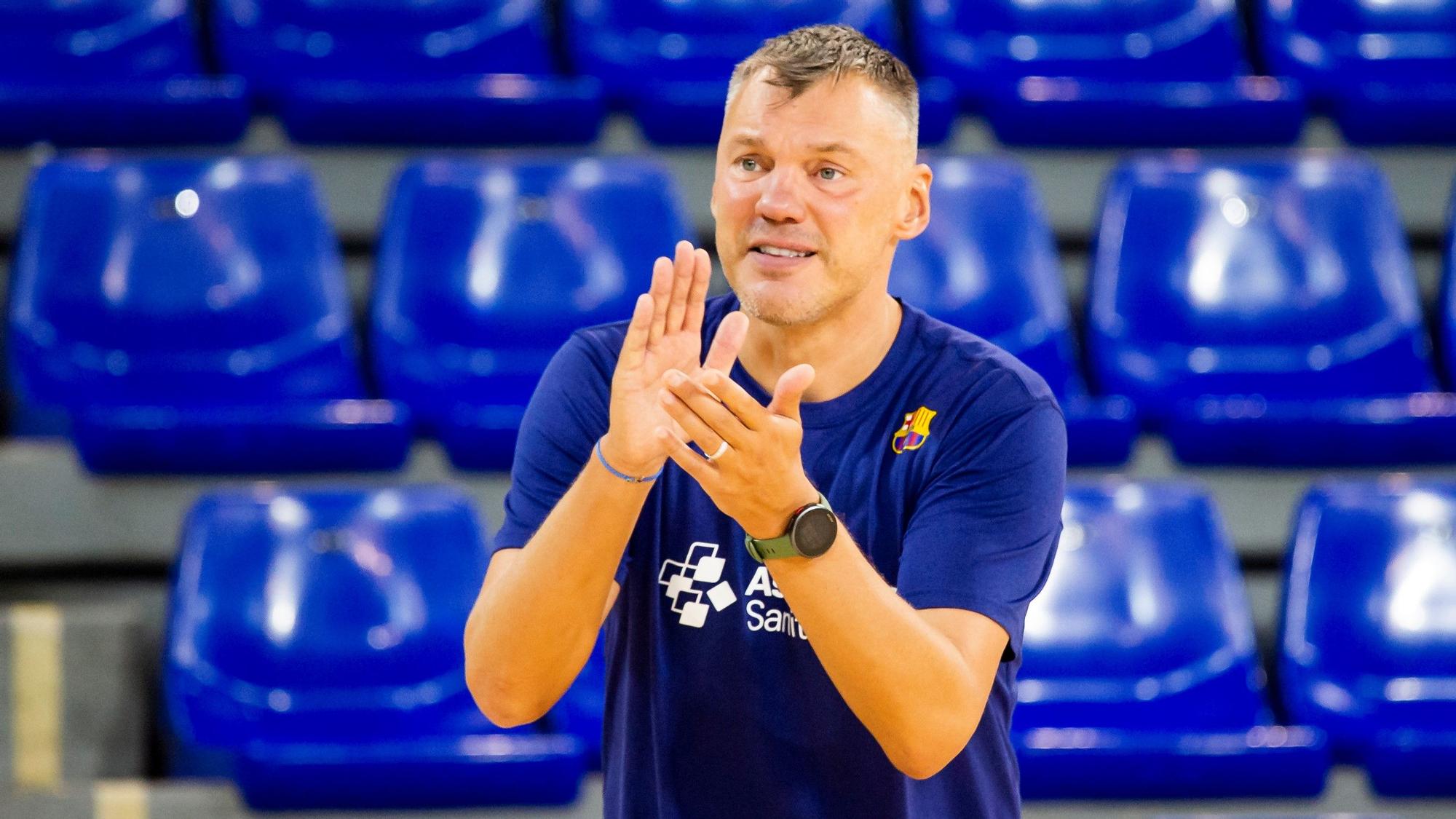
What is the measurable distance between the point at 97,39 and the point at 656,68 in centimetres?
98

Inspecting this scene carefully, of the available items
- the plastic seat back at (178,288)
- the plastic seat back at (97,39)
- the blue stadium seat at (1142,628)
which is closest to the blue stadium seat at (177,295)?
the plastic seat back at (178,288)

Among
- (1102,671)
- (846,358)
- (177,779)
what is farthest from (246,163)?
(846,358)

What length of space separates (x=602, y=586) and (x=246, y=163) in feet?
5.94

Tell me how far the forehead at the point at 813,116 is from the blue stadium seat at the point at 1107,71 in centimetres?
177

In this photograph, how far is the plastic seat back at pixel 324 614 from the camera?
237cm

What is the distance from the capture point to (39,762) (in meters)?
2.31

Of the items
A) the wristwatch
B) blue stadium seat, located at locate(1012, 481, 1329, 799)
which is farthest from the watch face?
blue stadium seat, located at locate(1012, 481, 1329, 799)

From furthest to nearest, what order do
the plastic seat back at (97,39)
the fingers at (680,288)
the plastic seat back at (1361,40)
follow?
the plastic seat back at (1361,40) < the plastic seat back at (97,39) < the fingers at (680,288)

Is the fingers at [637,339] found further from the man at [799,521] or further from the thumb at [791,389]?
the thumb at [791,389]

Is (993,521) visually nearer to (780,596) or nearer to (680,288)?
(780,596)

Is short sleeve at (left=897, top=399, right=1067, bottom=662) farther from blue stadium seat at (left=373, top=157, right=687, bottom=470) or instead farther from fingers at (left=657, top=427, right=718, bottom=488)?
blue stadium seat at (left=373, top=157, right=687, bottom=470)

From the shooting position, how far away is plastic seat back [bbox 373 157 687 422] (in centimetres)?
279

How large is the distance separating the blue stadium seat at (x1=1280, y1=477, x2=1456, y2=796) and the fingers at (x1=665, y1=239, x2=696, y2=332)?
155 cm

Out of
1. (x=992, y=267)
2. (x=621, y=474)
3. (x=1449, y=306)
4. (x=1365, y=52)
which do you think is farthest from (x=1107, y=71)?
(x=621, y=474)
